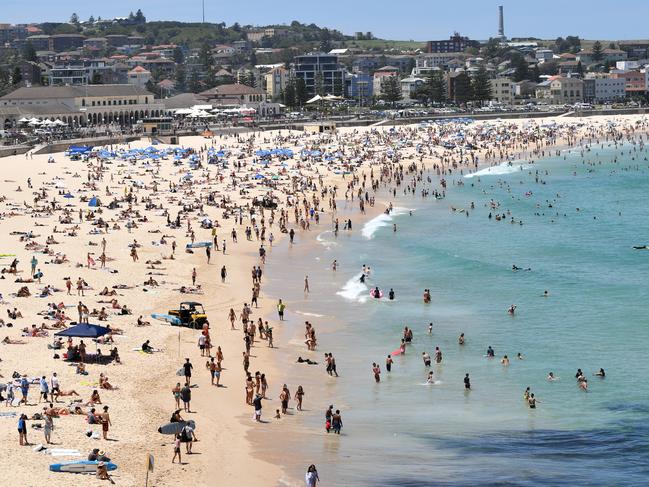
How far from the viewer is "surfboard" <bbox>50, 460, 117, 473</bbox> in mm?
17891

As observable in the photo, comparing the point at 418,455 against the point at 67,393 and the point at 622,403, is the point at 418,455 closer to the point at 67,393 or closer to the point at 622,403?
the point at 622,403

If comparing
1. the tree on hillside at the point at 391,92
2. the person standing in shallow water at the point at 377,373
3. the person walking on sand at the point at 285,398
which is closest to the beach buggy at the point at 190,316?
the person standing in shallow water at the point at 377,373

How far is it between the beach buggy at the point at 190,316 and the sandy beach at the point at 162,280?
40 centimetres

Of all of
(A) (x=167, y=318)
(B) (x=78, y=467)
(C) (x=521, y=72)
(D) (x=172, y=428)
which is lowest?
(B) (x=78, y=467)

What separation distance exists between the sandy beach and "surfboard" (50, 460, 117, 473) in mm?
142

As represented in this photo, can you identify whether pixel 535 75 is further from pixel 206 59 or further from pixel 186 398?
pixel 186 398

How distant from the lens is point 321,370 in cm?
2562

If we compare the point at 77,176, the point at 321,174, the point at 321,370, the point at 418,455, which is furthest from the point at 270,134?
the point at 418,455

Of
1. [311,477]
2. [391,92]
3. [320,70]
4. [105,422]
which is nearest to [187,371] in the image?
[105,422]

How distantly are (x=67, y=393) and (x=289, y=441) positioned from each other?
14.9ft

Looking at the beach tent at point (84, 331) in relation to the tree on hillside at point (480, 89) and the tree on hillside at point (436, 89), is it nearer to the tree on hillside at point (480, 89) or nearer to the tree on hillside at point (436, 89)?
the tree on hillside at point (480, 89)

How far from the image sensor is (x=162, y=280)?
3419 cm

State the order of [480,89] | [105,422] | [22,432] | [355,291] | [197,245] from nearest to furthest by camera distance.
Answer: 1. [22,432]
2. [105,422]
3. [355,291]
4. [197,245]
5. [480,89]

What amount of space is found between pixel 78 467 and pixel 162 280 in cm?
1647
